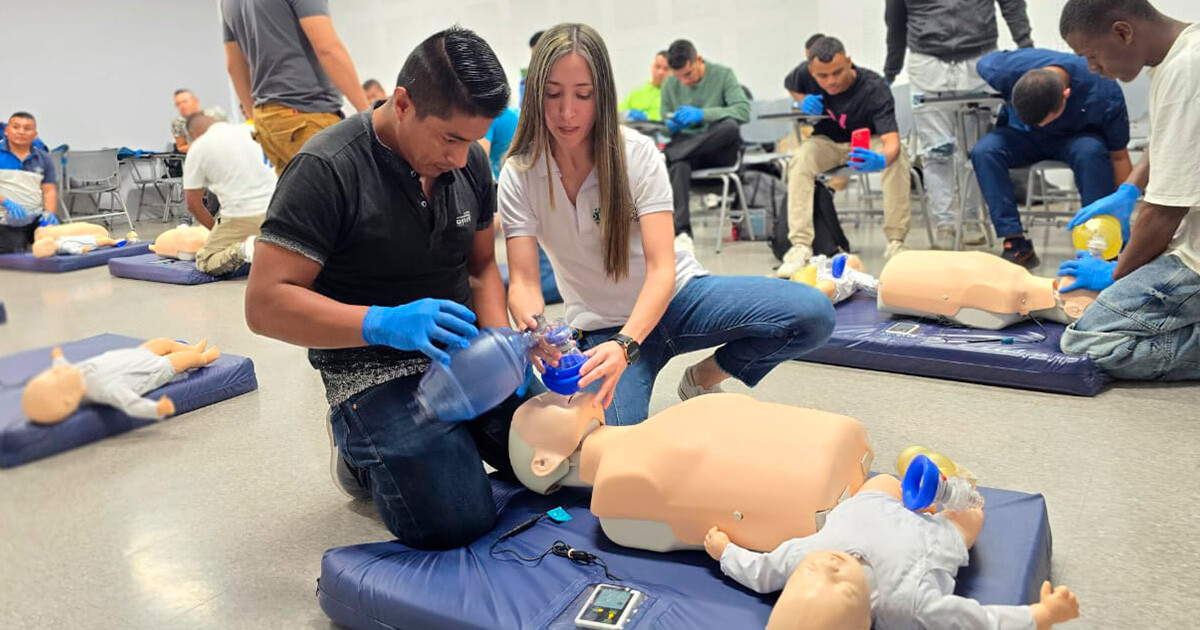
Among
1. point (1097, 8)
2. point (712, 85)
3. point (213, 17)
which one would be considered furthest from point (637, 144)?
point (712, 85)

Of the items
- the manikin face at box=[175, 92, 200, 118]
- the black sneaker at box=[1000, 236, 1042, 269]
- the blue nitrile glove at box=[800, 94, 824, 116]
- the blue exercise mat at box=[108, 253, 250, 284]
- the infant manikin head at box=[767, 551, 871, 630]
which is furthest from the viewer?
the blue nitrile glove at box=[800, 94, 824, 116]

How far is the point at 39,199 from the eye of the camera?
104 centimetres

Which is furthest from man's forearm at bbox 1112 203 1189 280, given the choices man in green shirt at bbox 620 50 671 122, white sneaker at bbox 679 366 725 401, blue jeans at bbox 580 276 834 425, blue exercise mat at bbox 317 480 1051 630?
man in green shirt at bbox 620 50 671 122

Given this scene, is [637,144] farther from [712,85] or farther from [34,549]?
[712,85]

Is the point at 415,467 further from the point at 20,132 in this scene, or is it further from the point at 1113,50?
the point at 1113,50

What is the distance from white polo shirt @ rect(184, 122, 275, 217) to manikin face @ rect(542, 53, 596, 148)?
1140 millimetres

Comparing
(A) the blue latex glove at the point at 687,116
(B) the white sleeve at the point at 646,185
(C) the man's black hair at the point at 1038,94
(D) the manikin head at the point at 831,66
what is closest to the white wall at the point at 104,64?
(B) the white sleeve at the point at 646,185

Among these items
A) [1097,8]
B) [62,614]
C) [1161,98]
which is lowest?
[62,614]

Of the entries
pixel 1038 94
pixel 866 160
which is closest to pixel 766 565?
pixel 1038 94

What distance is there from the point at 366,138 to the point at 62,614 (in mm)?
1092

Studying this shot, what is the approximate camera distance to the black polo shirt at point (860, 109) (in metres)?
4.85

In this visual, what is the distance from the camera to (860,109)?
16.1 ft

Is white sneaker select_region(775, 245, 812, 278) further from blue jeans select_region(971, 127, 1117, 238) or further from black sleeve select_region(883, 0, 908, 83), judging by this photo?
black sleeve select_region(883, 0, 908, 83)

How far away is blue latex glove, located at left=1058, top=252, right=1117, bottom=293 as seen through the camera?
289 centimetres
